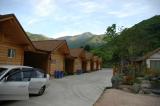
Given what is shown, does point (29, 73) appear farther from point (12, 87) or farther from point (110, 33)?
point (110, 33)

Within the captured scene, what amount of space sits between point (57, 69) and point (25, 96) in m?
20.7

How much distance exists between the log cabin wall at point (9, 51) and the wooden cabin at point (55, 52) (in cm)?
695

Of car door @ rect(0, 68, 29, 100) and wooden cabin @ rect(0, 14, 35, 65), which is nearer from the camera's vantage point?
car door @ rect(0, 68, 29, 100)

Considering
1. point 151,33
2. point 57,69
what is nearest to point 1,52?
point 57,69

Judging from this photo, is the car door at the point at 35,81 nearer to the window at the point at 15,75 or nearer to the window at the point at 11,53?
the window at the point at 15,75

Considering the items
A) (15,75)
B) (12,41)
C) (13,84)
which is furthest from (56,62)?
(13,84)

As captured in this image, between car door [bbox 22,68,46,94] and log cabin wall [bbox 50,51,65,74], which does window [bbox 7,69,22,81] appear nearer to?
car door [bbox 22,68,46,94]

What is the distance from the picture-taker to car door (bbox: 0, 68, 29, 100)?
9.38 metres

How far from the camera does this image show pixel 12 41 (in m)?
18.5

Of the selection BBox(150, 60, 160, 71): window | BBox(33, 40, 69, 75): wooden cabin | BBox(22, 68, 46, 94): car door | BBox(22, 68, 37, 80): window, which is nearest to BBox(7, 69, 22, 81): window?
BBox(22, 68, 37, 80): window

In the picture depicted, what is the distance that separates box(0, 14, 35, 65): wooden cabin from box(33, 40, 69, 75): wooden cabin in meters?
7.08

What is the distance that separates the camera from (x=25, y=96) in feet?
32.3

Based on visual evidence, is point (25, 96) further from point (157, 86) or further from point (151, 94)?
point (157, 86)

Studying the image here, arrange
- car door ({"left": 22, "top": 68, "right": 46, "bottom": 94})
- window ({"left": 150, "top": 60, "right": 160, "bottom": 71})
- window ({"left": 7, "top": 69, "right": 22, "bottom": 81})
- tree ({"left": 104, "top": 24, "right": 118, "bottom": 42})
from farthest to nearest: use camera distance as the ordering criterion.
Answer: tree ({"left": 104, "top": 24, "right": 118, "bottom": 42}) < window ({"left": 150, "top": 60, "right": 160, "bottom": 71}) < car door ({"left": 22, "top": 68, "right": 46, "bottom": 94}) < window ({"left": 7, "top": 69, "right": 22, "bottom": 81})
